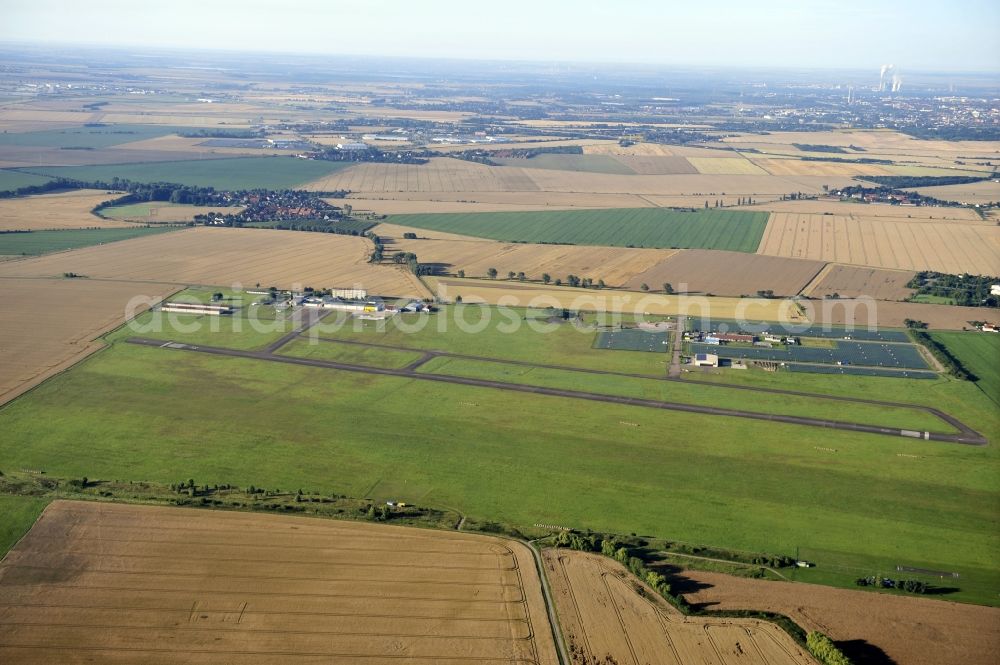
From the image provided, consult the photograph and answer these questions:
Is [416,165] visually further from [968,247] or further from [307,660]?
[307,660]

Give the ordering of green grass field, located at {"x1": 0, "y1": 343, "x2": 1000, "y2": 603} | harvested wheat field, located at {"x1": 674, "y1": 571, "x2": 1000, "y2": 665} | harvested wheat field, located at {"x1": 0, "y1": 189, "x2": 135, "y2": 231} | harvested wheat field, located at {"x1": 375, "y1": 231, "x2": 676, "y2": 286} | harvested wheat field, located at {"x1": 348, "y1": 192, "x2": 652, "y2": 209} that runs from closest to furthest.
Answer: harvested wheat field, located at {"x1": 674, "y1": 571, "x2": 1000, "y2": 665} → green grass field, located at {"x1": 0, "y1": 343, "x2": 1000, "y2": 603} → harvested wheat field, located at {"x1": 375, "y1": 231, "x2": 676, "y2": 286} → harvested wheat field, located at {"x1": 0, "y1": 189, "x2": 135, "y2": 231} → harvested wheat field, located at {"x1": 348, "y1": 192, "x2": 652, "y2": 209}

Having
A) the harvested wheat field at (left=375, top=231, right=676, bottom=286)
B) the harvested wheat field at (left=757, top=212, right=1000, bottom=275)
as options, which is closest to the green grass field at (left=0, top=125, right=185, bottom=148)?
the harvested wheat field at (left=375, top=231, right=676, bottom=286)

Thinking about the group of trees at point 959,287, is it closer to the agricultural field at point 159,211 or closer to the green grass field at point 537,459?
the green grass field at point 537,459

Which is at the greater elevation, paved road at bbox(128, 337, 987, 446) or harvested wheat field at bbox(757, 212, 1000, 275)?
harvested wheat field at bbox(757, 212, 1000, 275)

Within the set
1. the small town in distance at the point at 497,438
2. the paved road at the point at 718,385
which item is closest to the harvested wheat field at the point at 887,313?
the small town in distance at the point at 497,438

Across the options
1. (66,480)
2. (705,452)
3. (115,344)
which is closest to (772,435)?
(705,452)

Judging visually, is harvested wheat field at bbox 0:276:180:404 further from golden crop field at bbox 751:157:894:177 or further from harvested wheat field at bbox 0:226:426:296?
golden crop field at bbox 751:157:894:177

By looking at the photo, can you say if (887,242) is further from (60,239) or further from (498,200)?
(60,239)
